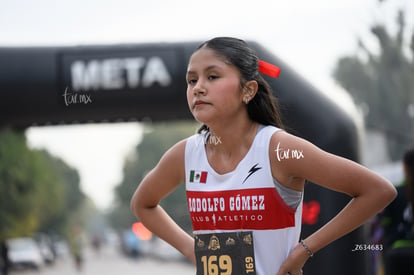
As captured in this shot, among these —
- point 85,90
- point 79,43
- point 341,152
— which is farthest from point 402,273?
point 79,43

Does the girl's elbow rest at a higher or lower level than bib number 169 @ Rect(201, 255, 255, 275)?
higher

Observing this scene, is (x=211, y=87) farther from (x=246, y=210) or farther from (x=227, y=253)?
(x=227, y=253)

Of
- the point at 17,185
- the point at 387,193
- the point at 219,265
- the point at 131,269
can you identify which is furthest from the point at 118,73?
the point at 131,269

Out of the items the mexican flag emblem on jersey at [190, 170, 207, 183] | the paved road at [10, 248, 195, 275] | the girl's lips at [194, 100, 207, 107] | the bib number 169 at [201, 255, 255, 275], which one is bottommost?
the paved road at [10, 248, 195, 275]

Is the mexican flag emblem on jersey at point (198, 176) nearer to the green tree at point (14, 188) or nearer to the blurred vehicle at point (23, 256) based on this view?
A: the green tree at point (14, 188)

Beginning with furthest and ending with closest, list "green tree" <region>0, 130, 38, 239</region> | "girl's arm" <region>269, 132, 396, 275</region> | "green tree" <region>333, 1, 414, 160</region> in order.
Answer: "green tree" <region>0, 130, 38, 239</region> → "green tree" <region>333, 1, 414, 160</region> → "girl's arm" <region>269, 132, 396, 275</region>

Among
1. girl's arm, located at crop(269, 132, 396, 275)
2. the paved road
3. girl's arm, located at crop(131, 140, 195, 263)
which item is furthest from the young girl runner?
the paved road

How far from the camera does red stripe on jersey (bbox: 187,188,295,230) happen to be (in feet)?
7.09

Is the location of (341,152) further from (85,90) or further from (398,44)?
(398,44)

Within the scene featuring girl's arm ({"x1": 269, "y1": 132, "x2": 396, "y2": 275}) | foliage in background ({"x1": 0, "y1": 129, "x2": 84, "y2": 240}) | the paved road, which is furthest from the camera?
foliage in background ({"x1": 0, "y1": 129, "x2": 84, "y2": 240})

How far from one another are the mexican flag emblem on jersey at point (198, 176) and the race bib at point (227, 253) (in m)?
0.16

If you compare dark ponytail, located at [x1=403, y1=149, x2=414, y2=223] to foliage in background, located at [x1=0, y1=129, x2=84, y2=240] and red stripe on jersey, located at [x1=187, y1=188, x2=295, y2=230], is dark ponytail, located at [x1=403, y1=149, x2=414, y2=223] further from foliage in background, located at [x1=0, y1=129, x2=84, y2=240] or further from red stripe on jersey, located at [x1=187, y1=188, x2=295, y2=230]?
foliage in background, located at [x1=0, y1=129, x2=84, y2=240]

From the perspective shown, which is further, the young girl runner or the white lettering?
the white lettering

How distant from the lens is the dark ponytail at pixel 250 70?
2.21 m
